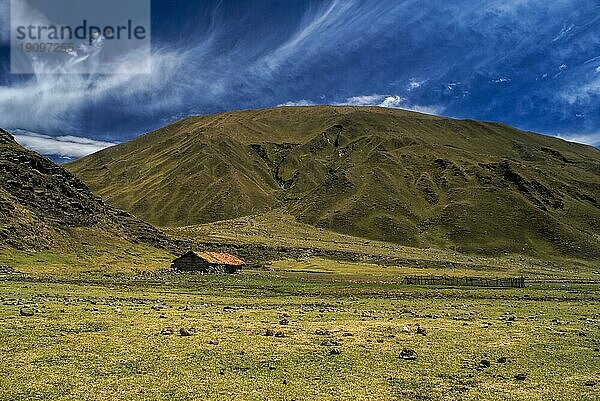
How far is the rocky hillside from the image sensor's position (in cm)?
9906

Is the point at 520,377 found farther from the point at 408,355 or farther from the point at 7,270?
the point at 7,270

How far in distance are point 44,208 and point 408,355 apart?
113 meters

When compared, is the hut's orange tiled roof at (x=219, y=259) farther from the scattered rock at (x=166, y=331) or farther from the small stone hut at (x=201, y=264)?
the scattered rock at (x=166, y=331)

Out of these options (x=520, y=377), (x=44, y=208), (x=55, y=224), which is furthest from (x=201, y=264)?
(x=520, y=377)

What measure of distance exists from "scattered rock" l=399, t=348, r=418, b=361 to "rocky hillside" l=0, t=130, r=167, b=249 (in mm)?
90340

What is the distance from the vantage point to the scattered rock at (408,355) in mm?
22406

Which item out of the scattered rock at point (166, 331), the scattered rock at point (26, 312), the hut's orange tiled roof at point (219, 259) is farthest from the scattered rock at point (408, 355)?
the hut's orange tiled roof at point (219, 259)

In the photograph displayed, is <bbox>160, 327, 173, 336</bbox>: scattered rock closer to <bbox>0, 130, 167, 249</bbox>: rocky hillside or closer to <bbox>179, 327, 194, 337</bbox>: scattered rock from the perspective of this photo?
<bbox>179, 327, 194, 337</bbox>: scattered rock

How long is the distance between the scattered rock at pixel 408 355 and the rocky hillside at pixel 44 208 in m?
90.3

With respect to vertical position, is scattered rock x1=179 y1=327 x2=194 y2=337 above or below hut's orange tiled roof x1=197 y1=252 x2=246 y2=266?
above

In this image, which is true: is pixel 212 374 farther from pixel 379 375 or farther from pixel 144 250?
pixel 144 250

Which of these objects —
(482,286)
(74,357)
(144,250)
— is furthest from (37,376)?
(144,250)

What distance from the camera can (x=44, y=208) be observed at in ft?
377

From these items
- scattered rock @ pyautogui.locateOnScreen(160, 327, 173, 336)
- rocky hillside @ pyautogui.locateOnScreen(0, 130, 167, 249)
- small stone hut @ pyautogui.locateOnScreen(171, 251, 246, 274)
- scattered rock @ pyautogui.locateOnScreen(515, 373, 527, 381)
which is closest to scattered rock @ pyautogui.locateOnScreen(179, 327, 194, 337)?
scattered rock @ pyautogui.locateOnScreen(160, 327, 173, 336)
